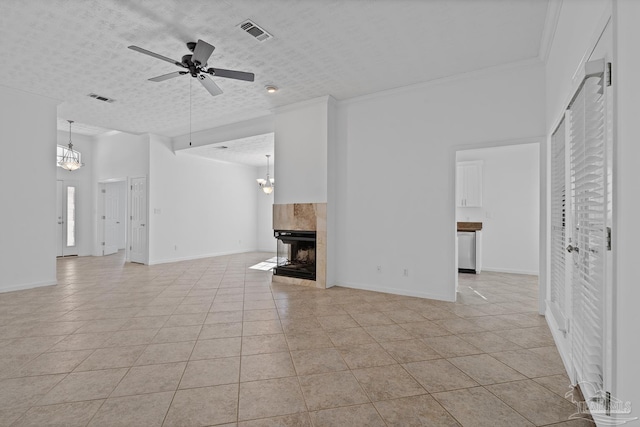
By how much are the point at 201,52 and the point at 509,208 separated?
20.1 feet

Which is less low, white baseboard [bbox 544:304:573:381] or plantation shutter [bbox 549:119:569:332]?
plantation shutter [bbox 549:119:569:332]

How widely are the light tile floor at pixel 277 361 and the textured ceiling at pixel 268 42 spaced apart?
3.02m

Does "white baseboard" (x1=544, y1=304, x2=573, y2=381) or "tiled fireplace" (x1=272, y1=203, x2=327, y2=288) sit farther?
"tiled fireplace" (x1=272, y1=203, x2=327, y2=288)

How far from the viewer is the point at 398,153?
15.1 ft

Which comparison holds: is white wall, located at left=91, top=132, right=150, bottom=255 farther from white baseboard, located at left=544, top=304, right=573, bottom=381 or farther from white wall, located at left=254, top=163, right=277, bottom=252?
white baseboard, located at left=544, top=304, right=573, bottom=381

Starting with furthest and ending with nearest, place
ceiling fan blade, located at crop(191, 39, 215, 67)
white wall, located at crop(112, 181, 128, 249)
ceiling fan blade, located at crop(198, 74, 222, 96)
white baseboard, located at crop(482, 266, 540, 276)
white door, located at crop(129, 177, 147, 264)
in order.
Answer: white wall, located at crop(112, 181, 128, 249) → white door, located at crop(129, 177, 147, 264) → white baseboard, located at crop(482, 266, 540, 276) → ceiling fan blade, located at crop(198, 74, 222, 96) → ceiling fan blade, located at crop(191, 39, 215, 67)

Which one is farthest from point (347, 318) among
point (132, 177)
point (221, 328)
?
point (132, 177)

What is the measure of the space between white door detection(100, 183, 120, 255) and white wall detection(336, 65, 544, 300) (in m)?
7.38

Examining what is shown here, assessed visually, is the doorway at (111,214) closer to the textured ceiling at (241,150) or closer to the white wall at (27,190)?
the textured ceiling at (241,150)

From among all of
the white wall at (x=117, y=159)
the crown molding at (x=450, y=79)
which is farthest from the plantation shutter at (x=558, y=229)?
the white wall at (x=117, y=159)

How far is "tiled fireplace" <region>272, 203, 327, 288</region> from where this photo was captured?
4.96 meters

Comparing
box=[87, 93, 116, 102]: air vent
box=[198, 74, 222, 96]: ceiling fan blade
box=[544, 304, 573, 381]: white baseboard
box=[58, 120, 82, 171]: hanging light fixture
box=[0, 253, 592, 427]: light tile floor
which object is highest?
box=[87, 93, 116, 102]: air vent

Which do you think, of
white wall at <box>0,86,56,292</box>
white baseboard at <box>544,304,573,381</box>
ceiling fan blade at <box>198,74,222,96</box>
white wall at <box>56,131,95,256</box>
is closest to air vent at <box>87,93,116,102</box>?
white wall at <box>0,86,56,292</box>

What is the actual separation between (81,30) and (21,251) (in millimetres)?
3594
